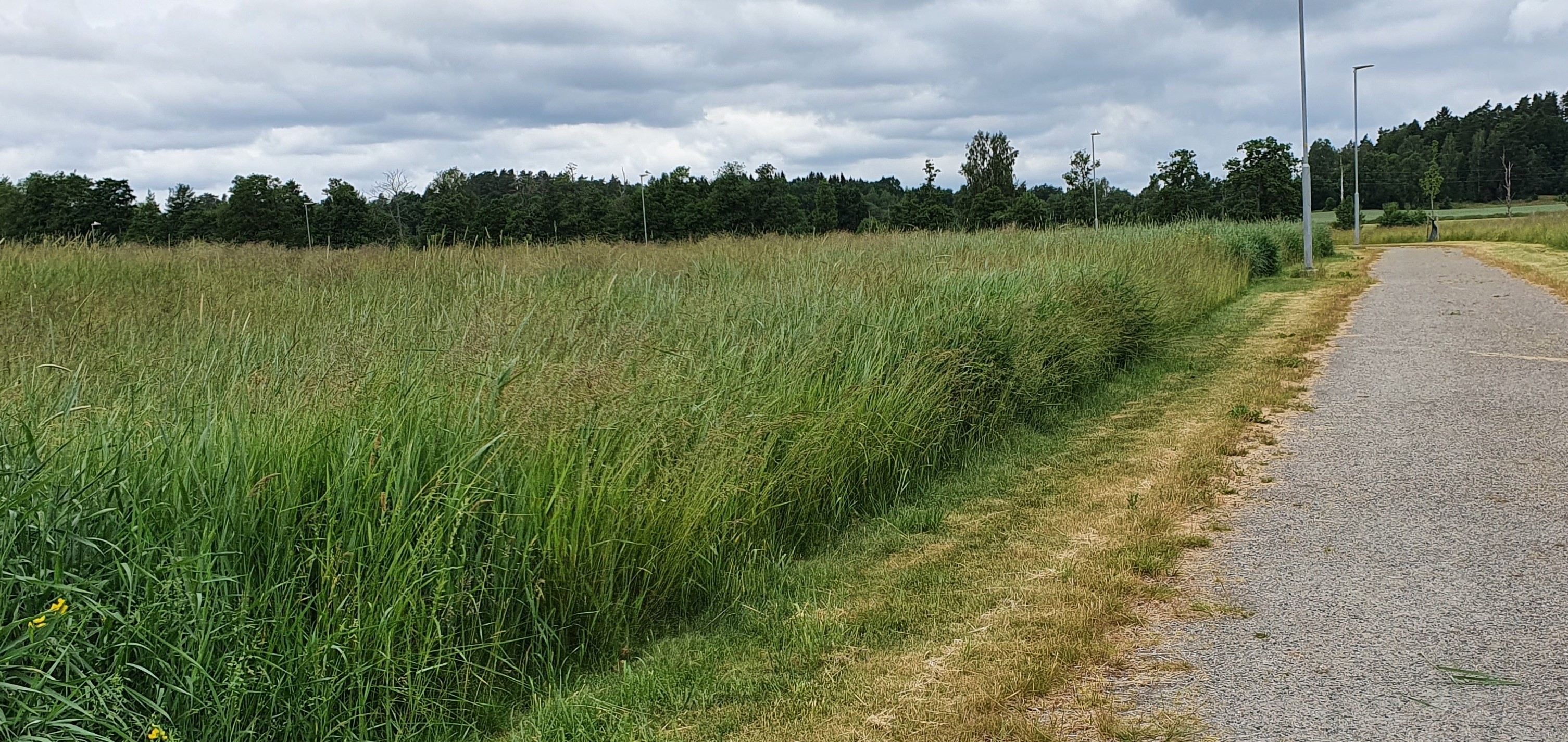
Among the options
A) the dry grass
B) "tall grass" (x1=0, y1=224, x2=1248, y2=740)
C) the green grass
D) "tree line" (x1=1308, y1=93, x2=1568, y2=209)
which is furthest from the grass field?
"tall grass" (x1=0, y1=224, x2=1248, y2=740)

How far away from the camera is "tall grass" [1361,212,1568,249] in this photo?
3875 centimetres

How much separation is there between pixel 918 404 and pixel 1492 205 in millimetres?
110011

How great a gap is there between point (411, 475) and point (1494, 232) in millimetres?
56422

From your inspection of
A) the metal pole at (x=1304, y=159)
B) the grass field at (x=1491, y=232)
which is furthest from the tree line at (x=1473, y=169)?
the metal pole at (x=1304, y=159)

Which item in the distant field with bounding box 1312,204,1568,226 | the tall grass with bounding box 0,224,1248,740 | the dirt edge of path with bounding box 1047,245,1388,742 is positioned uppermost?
the distant field with bounding box 1312,204,1568,226

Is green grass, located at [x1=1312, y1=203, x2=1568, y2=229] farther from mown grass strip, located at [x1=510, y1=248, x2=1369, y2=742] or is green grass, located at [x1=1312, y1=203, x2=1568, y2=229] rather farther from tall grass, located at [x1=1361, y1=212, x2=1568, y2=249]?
mown grass strip, located at [x1=510, y1=248, x2=1369, y2=742]

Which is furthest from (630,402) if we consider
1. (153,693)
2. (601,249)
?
(601,249)

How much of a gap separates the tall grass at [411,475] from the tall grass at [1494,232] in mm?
36888

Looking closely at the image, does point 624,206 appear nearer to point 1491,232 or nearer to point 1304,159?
point 1304,159

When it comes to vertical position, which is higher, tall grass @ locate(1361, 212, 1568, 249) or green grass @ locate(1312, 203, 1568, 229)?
green grass @ locate(1312, 203, 1568, 229)

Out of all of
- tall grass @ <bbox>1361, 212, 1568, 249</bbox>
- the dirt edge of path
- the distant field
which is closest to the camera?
the dirt edge of path

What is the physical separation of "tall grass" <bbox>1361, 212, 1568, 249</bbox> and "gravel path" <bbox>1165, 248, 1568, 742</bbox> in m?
33.1

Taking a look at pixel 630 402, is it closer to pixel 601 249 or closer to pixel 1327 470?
pixel 1327 470

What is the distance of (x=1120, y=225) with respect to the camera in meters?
22.5
